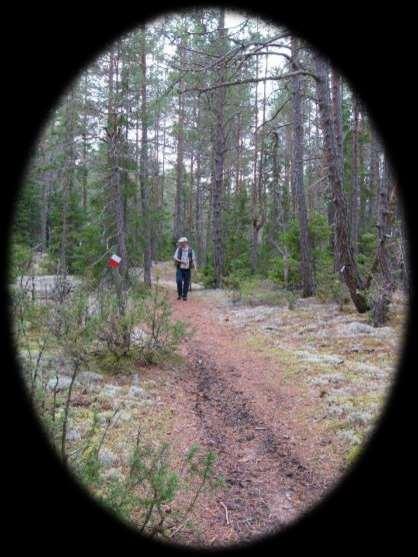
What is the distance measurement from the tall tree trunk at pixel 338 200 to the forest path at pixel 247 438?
2.99 m

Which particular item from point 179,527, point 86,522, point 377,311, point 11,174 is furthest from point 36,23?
point 377,311

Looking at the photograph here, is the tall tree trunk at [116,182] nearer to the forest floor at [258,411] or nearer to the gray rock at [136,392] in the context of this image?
the gray rock at [136,392]

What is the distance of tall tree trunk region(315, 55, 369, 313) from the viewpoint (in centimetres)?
856

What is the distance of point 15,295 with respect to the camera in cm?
580

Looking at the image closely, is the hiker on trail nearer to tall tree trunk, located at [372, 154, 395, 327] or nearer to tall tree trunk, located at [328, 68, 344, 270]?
tall tree trunk, located at [328, 68, 344, 270]

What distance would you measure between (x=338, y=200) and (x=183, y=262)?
5757mm

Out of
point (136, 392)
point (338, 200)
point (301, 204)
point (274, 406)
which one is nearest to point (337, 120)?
point (301, 204)

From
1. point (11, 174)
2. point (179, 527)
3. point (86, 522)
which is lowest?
point (179, 527)

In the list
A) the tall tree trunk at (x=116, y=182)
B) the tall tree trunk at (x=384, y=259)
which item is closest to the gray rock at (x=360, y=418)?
the tall tree trunk at (x=116, y=182)

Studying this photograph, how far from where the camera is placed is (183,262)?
1339 centimetres

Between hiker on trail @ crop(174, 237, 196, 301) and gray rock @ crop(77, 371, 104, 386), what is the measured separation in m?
7.80

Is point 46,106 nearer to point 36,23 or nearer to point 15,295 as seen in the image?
point 36,23

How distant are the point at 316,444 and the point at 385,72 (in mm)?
3523

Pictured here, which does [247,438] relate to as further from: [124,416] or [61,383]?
[61,383]
